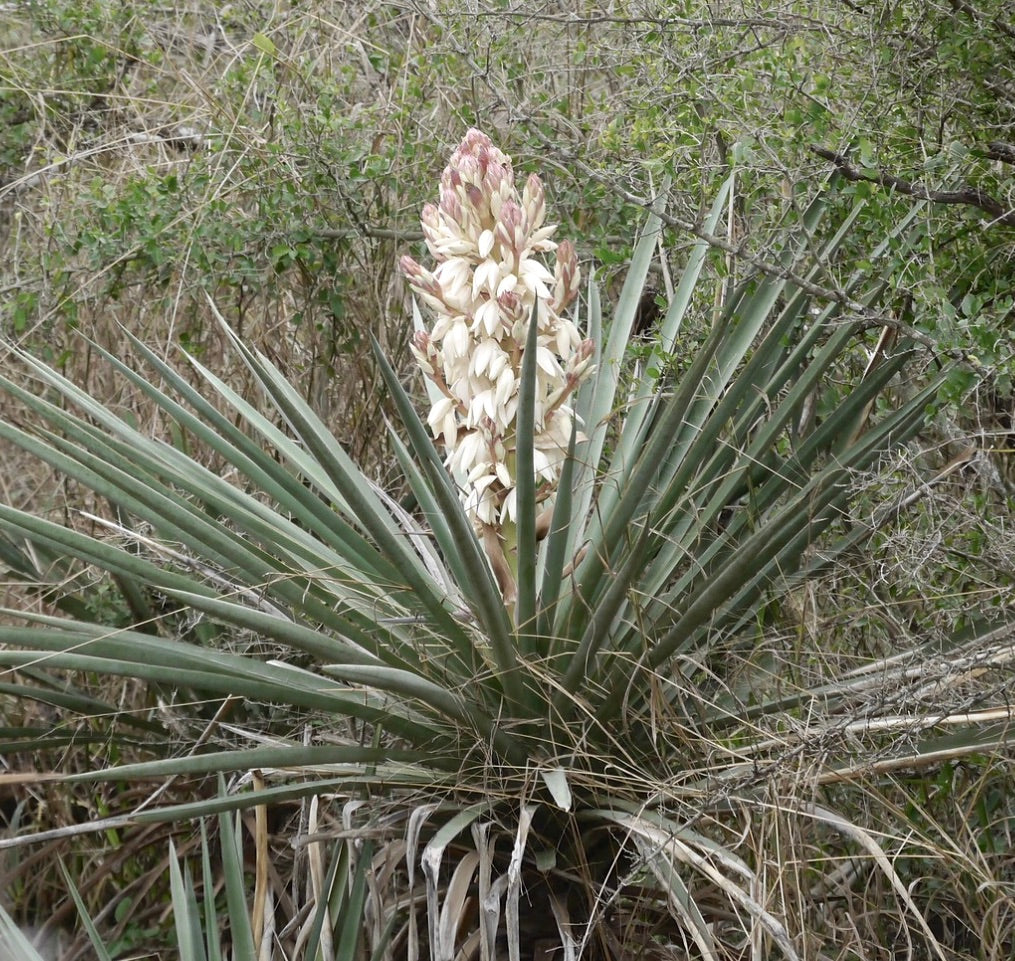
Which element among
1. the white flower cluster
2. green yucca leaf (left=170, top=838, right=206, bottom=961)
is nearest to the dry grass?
green yucca leaf (left=170, top=838, right=206, bottom=961)

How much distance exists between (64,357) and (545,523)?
1754 millimetres

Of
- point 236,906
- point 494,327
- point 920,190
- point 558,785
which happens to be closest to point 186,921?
point 236,906

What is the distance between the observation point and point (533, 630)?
6.81 feet

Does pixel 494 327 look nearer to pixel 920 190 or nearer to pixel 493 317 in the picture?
pixel 493 317

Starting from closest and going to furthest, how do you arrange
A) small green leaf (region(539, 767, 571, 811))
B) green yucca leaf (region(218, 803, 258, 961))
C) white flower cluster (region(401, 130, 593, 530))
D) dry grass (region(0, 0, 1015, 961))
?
1. small green leaf (region(539, 767, 571, 811))
2. green yucca leaf (region(218, 803, 258, 961))
3. white flower cluster (region(401, 130, 593, 530))
4. dry grass (region(0, 0, 1015, 961))

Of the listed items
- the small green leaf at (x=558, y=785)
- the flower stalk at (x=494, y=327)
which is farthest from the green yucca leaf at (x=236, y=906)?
the flower stalk at (x=494, y=327)

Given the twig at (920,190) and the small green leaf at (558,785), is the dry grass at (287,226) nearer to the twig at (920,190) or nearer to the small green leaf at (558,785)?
the twig at (920,190)

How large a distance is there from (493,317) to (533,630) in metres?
0.54

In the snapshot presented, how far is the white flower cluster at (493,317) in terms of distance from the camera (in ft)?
6.88

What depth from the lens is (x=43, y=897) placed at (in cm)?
302

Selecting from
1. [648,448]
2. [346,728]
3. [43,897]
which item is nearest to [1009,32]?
[648,448]

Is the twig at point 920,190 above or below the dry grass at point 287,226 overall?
above

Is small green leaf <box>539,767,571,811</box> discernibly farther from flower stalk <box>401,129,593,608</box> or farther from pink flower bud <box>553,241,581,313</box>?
pink flower bud <box>553,241,581,313</box>

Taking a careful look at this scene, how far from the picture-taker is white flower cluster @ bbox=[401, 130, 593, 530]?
6.88 feet
